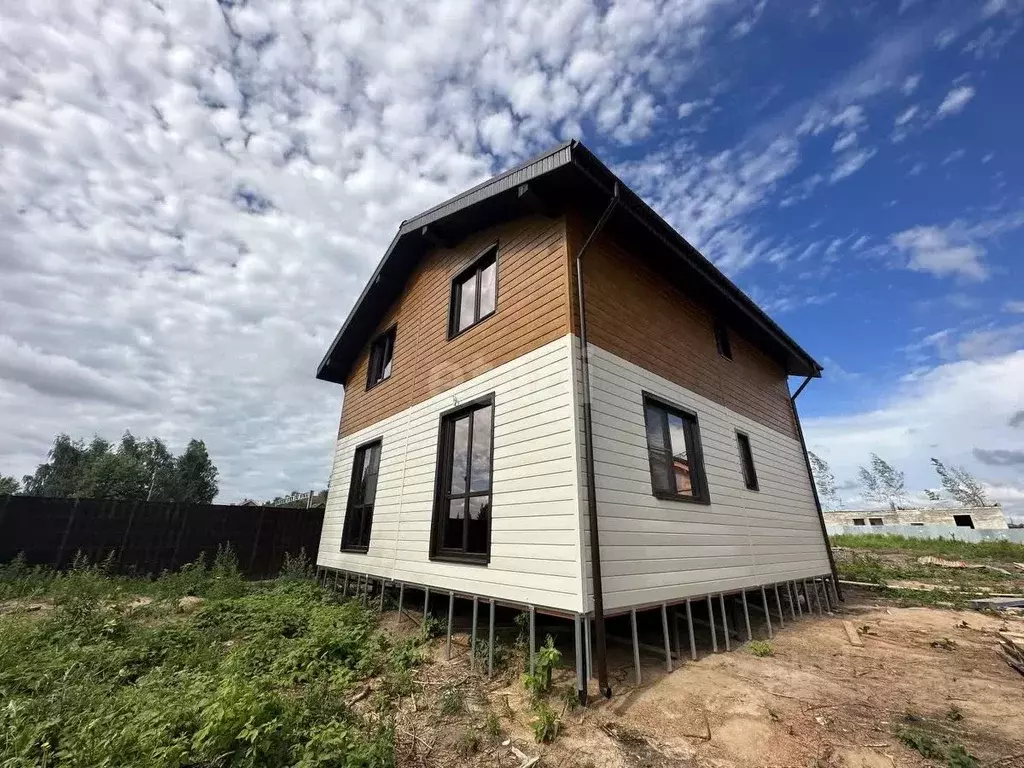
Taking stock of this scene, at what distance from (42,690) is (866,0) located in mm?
12831

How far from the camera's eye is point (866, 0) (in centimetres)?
631

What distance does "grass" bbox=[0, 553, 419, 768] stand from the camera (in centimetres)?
264

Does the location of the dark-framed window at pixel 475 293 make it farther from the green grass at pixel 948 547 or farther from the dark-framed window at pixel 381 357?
the green grass at pixel 948 547

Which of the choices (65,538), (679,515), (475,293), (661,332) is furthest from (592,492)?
(65,538)

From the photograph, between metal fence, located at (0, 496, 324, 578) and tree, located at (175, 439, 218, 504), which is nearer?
metal fence, located at (0, 496, 324, 578)

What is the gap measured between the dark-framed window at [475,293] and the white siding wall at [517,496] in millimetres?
1213

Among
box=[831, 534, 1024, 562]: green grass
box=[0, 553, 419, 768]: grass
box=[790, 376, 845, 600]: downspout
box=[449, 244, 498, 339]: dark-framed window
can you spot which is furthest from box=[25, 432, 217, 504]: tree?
box=[831, 534, 1024, 562]: green grass

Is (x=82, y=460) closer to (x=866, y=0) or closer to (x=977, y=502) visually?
(x=866, y=0)

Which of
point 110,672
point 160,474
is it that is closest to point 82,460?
point 160,474

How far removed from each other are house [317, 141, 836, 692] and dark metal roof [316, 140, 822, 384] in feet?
0.13

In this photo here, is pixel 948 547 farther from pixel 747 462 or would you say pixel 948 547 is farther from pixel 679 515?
pixel 679 515

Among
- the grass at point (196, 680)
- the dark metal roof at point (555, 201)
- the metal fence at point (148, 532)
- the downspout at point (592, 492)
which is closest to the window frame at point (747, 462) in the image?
the dark metal roof at point (555, 201)

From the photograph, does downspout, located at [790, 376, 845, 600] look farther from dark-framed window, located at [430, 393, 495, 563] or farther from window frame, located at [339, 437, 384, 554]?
window frame, located at [339, 437, 384, 554]

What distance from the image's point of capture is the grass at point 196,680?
2.64 meters
